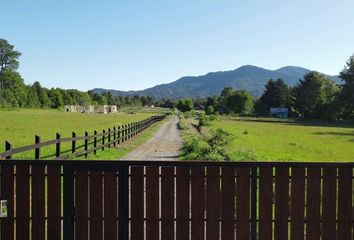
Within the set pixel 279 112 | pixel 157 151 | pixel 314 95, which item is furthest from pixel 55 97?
pixel 157 151

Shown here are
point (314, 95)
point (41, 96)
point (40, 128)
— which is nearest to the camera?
point (40, 128)

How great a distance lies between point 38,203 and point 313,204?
11.8 feet

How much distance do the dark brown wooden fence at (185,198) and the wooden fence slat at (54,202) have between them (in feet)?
0.04

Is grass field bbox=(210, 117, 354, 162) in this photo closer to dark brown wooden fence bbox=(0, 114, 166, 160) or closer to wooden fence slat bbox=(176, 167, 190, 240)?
dark brown wooden fence bbox=(0, 114, 166, 160)

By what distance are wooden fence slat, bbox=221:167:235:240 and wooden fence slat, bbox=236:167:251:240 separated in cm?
6

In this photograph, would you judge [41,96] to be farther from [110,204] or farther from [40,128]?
[110,204]

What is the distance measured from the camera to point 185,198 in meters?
5.88

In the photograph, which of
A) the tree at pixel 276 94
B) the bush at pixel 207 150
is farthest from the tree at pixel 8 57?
the bush at pixel 207 150

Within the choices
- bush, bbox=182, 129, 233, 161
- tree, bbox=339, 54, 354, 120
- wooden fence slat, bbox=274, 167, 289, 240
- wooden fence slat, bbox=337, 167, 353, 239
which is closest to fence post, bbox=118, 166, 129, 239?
wooden fence slat, bbox=274, 167, 289, 240

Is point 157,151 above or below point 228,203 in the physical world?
below

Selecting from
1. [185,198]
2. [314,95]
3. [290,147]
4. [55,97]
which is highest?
[55,97]

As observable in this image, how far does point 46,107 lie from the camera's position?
173m

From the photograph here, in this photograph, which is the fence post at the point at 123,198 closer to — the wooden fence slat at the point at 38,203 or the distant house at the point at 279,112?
the wooden fence slat at the point at 38,203

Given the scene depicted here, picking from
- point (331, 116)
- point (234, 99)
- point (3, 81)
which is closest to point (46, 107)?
point (3, 81)
